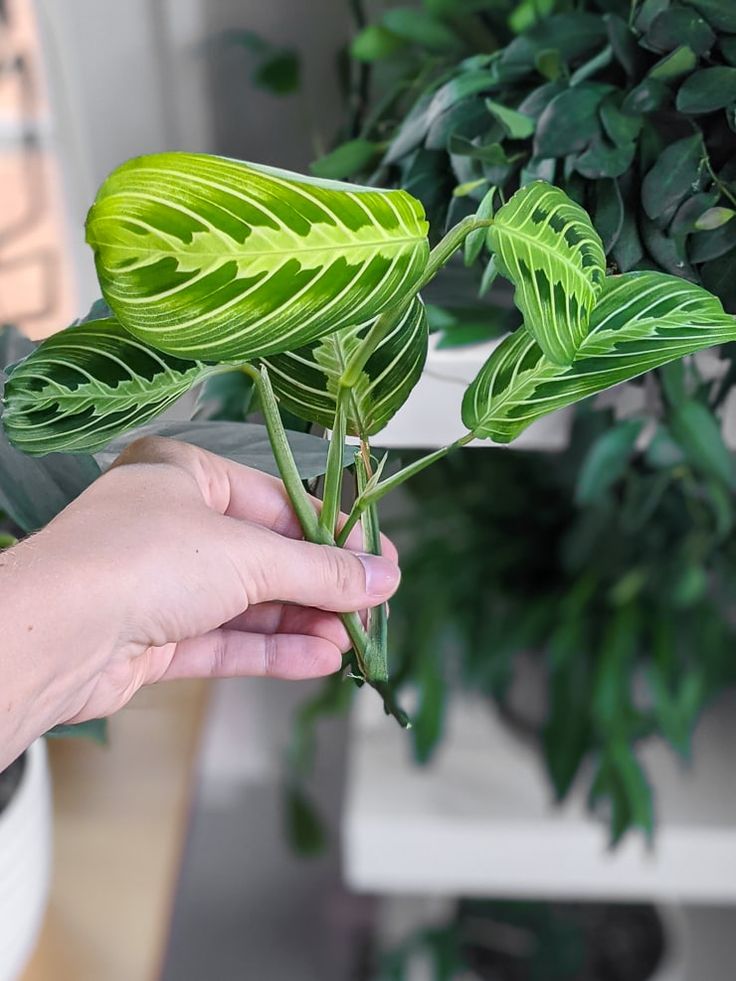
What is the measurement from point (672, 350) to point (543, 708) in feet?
2.03

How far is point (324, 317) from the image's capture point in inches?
8.3

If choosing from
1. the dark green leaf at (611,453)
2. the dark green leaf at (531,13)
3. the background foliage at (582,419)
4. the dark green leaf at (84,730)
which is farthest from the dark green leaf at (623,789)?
the dark green leaf at (531,13)

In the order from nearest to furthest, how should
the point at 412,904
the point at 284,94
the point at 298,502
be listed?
the point at 298,502, the point at 284,94, the point at 412,904

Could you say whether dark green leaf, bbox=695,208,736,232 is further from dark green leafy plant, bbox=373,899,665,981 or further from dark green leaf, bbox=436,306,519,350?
dark green leafy plant, bbox=373,899,665,981

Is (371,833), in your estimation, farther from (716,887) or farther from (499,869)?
(716,887)

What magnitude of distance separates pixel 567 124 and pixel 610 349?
0.12m

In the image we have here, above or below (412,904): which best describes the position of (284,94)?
above

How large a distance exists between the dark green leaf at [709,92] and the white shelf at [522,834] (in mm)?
536

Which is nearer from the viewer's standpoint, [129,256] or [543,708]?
[129,256]

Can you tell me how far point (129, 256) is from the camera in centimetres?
19

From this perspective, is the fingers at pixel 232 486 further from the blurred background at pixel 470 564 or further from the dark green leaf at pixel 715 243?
the dark green leaf at pixel 715 243

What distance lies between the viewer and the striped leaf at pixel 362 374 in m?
0.28

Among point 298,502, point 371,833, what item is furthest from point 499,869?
point 298,502

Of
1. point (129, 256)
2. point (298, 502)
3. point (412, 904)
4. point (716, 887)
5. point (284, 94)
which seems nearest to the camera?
point (129, 256)
